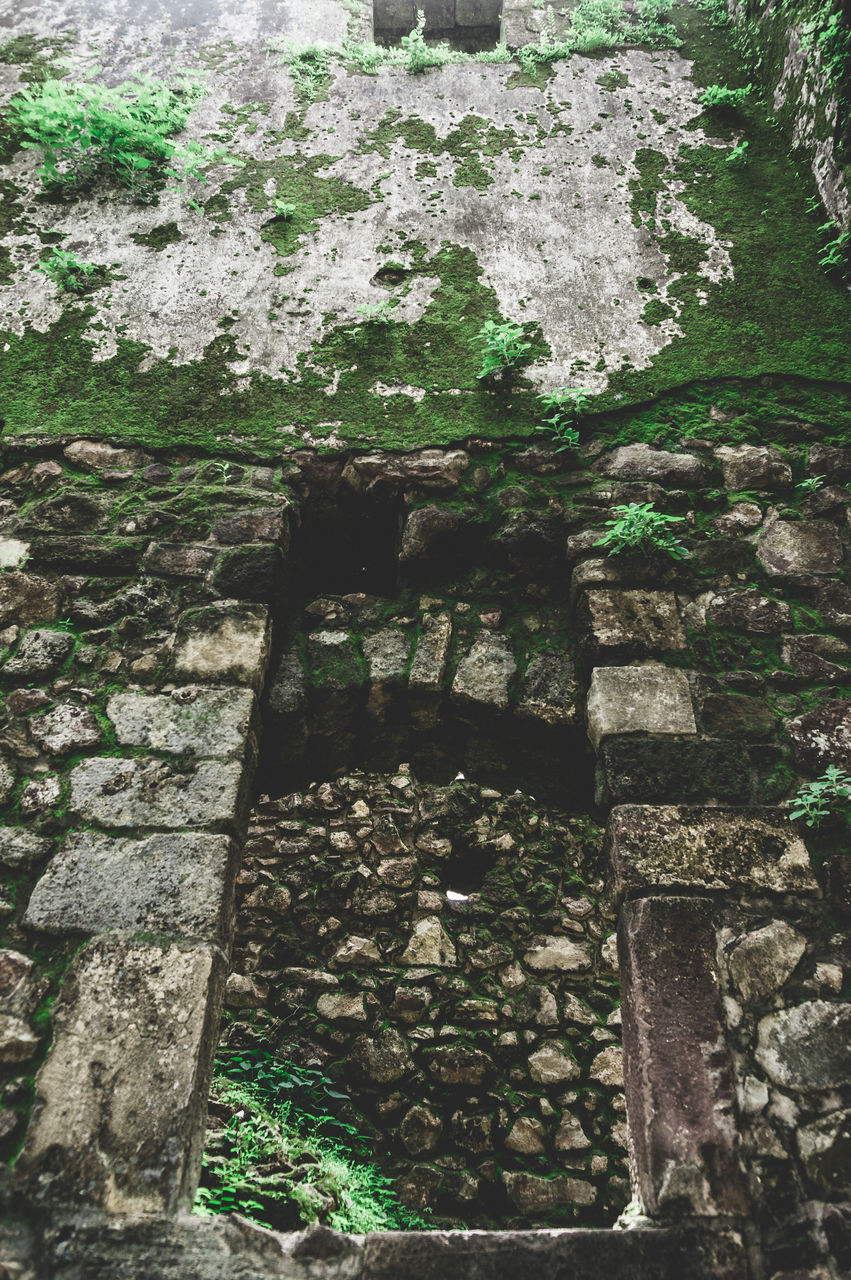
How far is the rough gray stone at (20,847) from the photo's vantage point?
1.83m

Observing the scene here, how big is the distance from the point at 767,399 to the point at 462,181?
179 centimetres

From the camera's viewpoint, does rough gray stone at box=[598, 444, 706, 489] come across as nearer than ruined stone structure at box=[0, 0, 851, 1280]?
No

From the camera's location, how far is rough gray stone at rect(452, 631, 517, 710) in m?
2.28

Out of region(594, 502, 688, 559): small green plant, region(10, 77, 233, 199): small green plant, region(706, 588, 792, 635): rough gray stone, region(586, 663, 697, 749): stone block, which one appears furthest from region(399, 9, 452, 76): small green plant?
region(586, 663, 697, 749): stone block

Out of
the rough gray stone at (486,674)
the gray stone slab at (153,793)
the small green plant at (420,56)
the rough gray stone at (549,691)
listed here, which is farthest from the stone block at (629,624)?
the small green plant at (420,56)

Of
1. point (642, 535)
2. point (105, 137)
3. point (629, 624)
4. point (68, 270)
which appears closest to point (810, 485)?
point (642, 535)

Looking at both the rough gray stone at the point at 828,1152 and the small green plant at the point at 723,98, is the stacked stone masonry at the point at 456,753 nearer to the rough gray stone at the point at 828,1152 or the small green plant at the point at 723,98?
the rough gray stone at the point at 828,1152

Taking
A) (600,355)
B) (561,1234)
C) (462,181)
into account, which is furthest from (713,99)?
(561,1234)

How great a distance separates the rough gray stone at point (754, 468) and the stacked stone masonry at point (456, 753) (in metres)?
0.01

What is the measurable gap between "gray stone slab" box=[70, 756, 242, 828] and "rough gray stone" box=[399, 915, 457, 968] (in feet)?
7.77

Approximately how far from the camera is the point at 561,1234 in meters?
1.49

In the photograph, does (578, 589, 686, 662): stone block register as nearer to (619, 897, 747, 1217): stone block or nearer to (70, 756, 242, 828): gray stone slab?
(619, 897, 747, 1217): stone block

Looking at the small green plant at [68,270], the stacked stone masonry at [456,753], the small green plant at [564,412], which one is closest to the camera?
the stacked stone masonry at [456,753]

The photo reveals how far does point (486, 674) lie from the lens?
2.32 m
